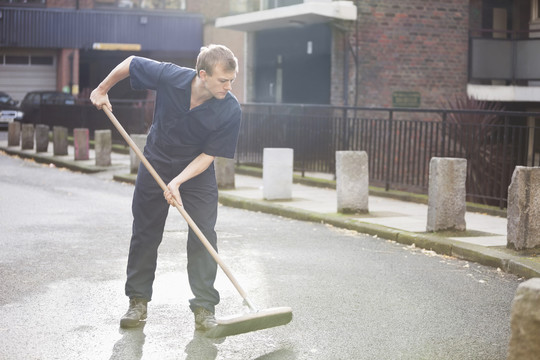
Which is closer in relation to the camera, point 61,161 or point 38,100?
point 61,161

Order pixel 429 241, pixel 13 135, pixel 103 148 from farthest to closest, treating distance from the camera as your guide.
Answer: pixel 13 135 < pixel 103 148 < pixel 429 241

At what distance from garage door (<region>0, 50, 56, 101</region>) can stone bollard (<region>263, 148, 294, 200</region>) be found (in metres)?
30.3

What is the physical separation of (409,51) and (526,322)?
17.7m

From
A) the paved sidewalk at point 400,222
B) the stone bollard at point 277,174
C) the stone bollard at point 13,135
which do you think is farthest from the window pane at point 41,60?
the stone bollard at point 277,174

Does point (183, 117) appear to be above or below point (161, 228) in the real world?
above

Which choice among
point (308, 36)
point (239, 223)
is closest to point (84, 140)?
point (308, 36)

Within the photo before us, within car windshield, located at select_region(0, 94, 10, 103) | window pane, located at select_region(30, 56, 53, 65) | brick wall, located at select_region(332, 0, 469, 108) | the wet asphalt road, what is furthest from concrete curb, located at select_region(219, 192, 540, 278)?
window pane, located at select_region(30, 56, 53, 65)

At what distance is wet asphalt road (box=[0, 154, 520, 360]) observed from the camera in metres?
5.44

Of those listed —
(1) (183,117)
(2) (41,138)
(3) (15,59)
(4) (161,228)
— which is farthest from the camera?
(3) (15,59)

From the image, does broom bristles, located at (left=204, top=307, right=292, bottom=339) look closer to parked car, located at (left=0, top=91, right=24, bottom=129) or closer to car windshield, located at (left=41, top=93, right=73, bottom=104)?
car windshield, located at (left=41, top=93, right=73, bottom=104)

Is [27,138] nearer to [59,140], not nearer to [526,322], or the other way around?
[59,140]

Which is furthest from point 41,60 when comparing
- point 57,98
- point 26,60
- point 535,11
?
point 535,11

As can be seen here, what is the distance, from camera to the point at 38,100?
1358 inches

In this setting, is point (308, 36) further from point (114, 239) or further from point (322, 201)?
point (114, 239)
